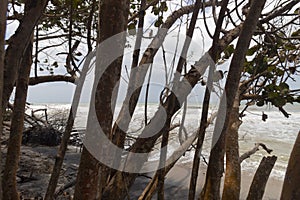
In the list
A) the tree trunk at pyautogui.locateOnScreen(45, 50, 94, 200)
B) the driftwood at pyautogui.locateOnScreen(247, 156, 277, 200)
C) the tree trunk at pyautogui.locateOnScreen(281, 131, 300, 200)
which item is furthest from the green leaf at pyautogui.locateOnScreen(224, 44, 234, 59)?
the tree trunk at pyautogui.locateOnScreen(281, 131, 300, 200)

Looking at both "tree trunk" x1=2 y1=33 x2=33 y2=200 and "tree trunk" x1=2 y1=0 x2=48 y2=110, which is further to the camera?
"tree trunk" x1=2 y1=33 x2=33 y2=200

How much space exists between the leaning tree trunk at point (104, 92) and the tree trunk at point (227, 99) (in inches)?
18.0

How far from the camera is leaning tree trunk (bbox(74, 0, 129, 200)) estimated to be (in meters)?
0.94

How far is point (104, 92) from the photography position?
953mm

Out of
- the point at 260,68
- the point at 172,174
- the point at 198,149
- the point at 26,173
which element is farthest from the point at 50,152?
the point at 198,149

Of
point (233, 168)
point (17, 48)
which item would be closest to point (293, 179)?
point (17, 48)

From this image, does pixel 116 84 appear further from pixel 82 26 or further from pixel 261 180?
pixel 82 26

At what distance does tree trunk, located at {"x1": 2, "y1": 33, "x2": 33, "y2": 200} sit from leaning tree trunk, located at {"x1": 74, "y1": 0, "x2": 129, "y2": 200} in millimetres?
711

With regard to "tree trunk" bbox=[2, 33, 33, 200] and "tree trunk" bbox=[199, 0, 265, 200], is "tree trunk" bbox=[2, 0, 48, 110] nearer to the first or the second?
"tree trunk" bbox=[2, 33, 33, 200]

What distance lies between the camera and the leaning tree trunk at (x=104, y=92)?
94 centimetres

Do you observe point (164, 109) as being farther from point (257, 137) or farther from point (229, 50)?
point (257, 137)

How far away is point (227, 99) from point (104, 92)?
0.50 m

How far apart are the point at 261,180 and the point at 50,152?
484 centimetres

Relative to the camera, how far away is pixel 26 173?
4.00m
